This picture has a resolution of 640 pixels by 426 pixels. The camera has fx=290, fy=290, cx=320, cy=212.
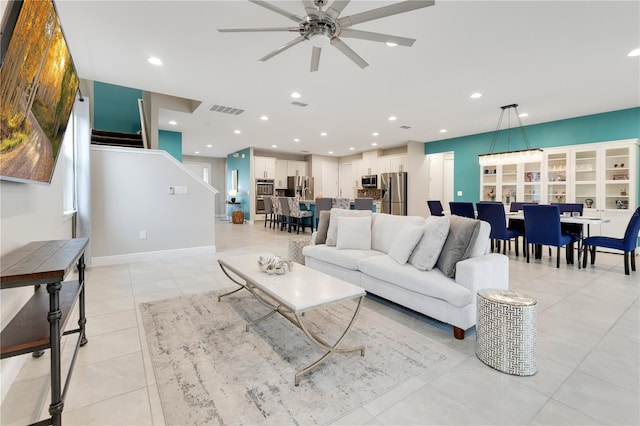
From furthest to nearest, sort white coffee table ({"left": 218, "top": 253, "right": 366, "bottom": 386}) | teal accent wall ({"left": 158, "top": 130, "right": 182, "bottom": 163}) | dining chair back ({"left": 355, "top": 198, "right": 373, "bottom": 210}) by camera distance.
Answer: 1. teal accent wall ({"left": 158, "top": 130, "right": 182, "bottom": 163})
2. dining chair back ({"left": 355, "top": 198, "right": 373, "bottom": 210})
3. white coffee table ({"left": 218, "top": 253, "right": 366, "bottom": 386})

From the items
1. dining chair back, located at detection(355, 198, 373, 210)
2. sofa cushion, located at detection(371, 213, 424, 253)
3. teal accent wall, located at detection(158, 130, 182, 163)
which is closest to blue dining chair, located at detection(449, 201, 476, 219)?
dining chair back, located at detection(355, 198, 373, 210)

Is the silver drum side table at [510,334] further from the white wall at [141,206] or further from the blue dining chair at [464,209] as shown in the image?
the white wall at [141,206]

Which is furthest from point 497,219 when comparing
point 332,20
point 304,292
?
point 304,292

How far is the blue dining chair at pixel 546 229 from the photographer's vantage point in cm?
426

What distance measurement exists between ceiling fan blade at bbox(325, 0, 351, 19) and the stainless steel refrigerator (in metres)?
7.30

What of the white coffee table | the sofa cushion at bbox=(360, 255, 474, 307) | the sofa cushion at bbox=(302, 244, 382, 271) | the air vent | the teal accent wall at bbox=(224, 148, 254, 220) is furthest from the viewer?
the teal accent wall at bbox=(224, 148, 254, 220)

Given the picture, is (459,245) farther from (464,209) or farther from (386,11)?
(464,209)

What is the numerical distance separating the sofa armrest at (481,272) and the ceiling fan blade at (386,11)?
1877 millimetres

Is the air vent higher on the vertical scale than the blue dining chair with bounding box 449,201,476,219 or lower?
higher

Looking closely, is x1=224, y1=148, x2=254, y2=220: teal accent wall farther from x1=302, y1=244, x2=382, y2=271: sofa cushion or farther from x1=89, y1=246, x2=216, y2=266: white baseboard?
x1=302, y1=244, x2=382, y2=271: sofa cushion

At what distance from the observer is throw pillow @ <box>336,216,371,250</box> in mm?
3381

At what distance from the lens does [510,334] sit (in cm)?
178

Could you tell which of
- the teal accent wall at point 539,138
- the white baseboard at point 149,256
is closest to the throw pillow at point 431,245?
the white baseboard at point 149,256

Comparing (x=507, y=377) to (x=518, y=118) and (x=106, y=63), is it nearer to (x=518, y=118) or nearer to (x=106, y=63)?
(x=106, y=63)
